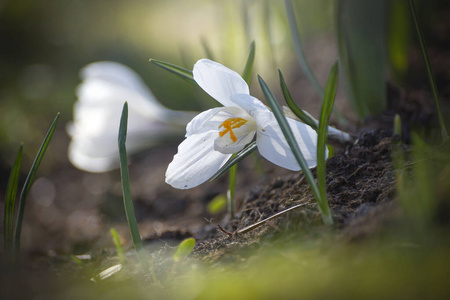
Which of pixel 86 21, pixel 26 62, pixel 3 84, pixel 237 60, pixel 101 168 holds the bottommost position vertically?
pixel 101 168

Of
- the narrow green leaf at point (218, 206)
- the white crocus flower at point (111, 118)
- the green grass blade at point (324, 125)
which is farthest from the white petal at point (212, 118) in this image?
the white crocus flower at point (111, 118)

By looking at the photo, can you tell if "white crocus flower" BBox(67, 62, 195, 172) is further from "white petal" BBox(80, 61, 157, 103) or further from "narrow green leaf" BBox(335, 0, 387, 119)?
"narrow green leaf" BBox(335, 0, 387, 119)

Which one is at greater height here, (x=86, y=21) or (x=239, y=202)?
(x=86, y=21)

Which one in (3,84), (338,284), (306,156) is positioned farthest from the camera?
(3,84)

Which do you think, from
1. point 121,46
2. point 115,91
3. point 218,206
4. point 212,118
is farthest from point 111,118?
point 121,46

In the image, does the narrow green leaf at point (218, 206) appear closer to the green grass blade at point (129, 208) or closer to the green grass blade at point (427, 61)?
the green grass blade at point (129, 208)

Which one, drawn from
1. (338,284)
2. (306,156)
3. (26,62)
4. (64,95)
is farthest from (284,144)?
(26,62)

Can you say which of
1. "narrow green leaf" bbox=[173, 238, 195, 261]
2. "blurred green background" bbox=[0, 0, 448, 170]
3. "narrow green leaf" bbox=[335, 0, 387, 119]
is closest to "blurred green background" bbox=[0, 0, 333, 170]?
"blurred green background" bbox=[0, 0, 448, 170]

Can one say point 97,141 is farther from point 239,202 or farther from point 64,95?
point 64,95
